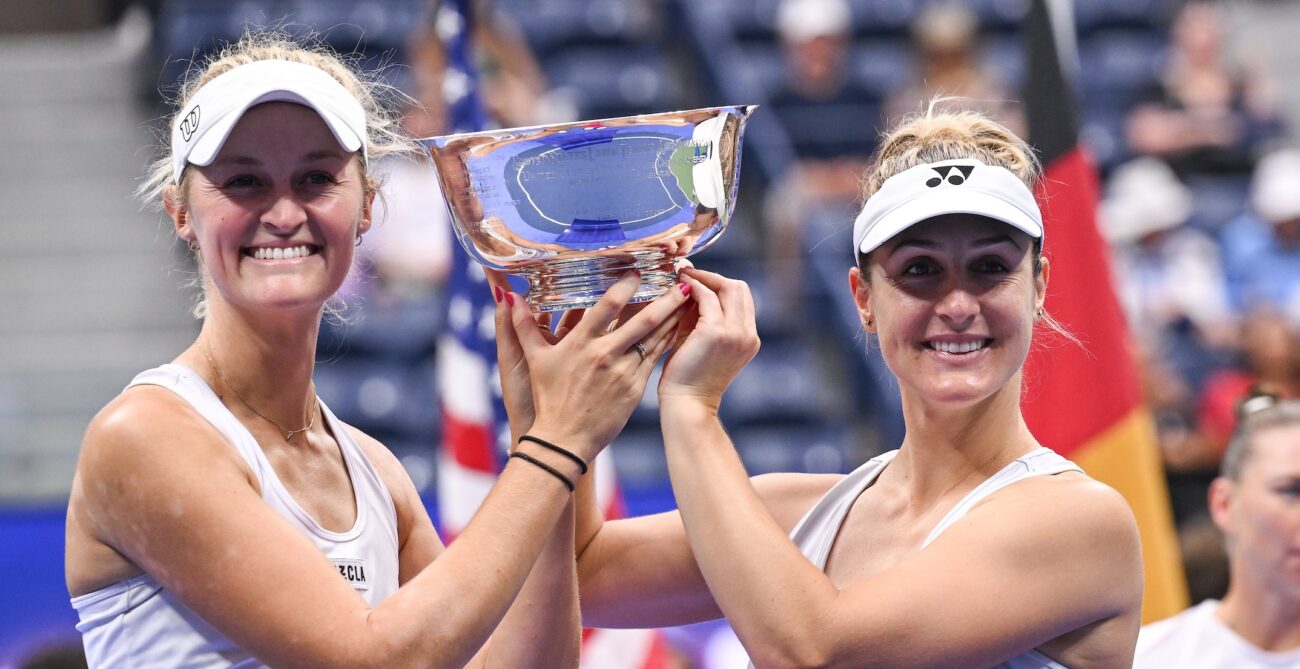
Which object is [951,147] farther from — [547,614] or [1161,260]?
[1161,260]

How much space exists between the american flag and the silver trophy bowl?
6.30 ft

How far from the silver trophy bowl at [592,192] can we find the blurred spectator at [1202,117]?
6102mm

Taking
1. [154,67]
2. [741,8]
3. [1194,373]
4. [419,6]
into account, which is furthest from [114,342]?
Result: [1194,373]

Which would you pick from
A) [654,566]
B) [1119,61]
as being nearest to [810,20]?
[1119,61]

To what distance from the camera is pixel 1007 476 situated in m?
2.19

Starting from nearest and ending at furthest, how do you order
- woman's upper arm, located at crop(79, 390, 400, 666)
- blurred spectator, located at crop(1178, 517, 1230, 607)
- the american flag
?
woman's upper arm, located at crop(79, 390, 400, 666) → the american flag → blurred spectator, located at crop(1178, 517, 1230, 607)

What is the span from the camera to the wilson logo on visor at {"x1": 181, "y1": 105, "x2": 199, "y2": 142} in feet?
6.80

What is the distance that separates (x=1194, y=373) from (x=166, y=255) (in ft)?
16.5

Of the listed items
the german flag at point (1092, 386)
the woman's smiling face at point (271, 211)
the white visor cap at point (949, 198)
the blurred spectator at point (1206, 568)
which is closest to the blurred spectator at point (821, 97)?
the blurred spectator at point (1206, 568)

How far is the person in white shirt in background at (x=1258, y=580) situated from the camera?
3.40 m

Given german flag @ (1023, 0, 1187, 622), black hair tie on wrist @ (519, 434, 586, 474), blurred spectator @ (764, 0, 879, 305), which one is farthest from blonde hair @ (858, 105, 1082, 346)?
blurred spectator @ (764, 0, 879, 305)

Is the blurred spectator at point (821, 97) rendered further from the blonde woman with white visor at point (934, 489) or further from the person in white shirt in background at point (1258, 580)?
the blonde woman with white visor at point (934, 489)

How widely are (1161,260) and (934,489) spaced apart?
518 centimetres

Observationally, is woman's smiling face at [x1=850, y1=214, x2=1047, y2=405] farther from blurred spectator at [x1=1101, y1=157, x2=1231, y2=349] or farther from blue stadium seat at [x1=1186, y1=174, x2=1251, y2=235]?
blue stadium seat at [x1=1186, y1=174, x2=1251, y2=235]
